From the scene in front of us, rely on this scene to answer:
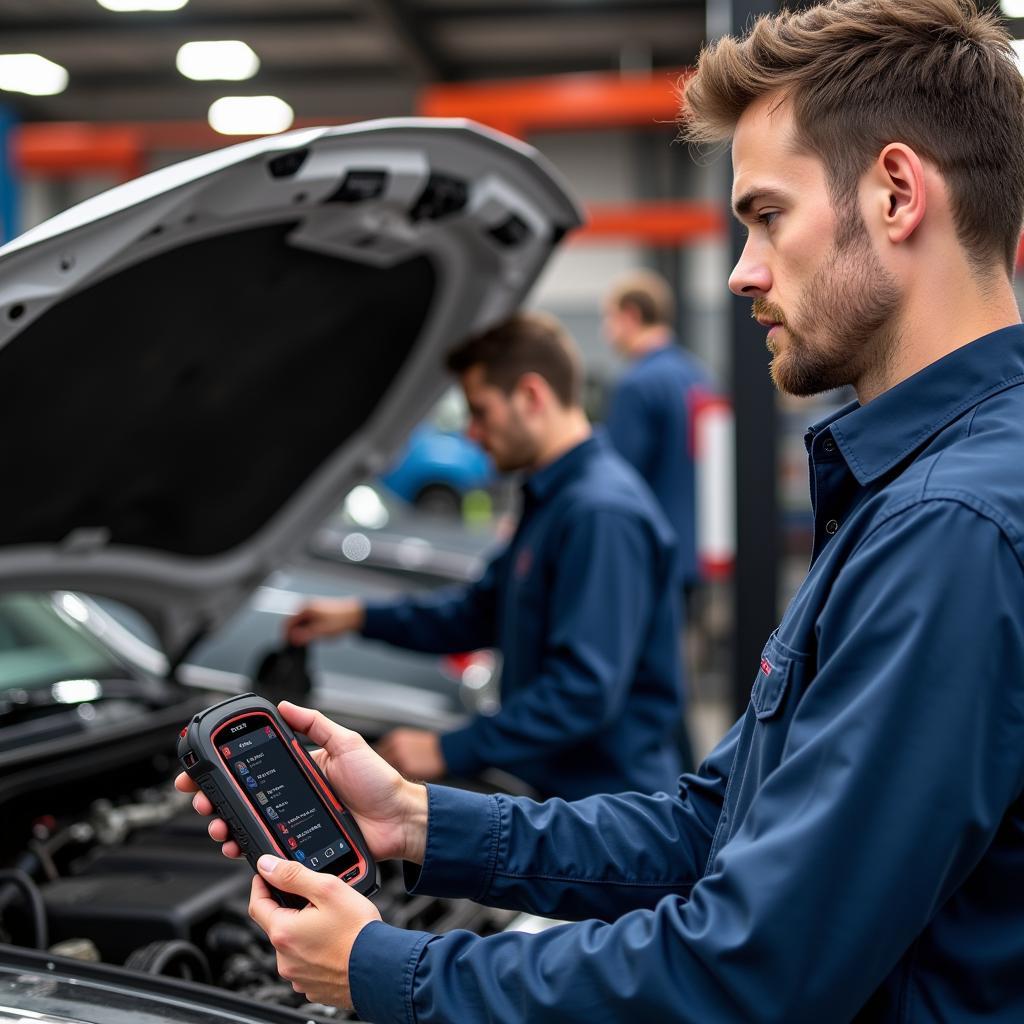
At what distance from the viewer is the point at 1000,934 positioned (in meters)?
0.94

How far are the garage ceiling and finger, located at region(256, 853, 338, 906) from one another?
Result: 10849 millimetres

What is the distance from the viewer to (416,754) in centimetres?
222

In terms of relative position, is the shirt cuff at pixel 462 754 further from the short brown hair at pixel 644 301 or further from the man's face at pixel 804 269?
the short brown hair at pixel 644 301

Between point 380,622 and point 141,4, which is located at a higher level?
point 141,4

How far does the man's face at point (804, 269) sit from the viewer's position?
106 cm

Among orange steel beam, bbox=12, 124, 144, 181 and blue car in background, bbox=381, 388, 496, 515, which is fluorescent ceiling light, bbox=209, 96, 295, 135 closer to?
orange steel beam, bbox=12, 124, 144, 181

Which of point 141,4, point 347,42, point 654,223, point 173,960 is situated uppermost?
point 347,42

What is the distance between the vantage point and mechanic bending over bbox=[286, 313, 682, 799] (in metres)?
2.21

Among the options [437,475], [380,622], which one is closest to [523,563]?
[380,622]

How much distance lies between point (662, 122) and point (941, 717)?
1.29 metres

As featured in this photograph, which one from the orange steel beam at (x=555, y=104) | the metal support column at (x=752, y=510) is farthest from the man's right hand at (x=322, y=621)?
the orange steel beam at (x=555, y=104)

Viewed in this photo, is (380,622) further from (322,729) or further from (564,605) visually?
(322,729)

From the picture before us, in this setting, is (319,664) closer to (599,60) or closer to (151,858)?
(151,858)

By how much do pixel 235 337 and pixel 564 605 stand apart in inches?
31.1
